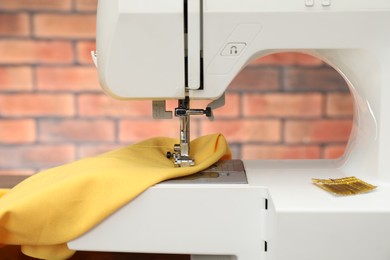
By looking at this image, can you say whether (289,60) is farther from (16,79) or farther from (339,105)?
(16,79)

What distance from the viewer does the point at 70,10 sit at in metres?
1.51

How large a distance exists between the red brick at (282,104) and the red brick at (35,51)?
23.8 inches

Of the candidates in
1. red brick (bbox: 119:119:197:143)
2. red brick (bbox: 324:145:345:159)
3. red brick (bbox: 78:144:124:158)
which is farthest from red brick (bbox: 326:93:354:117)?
red brick (bbox: 78:144:124:158)

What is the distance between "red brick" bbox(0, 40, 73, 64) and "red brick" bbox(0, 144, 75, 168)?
0.28 m

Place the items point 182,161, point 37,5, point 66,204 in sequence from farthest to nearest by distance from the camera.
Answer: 1. point 37,5
2. point 182,161
3. point 66,204

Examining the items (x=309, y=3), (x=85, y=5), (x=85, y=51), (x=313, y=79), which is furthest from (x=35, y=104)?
(x=309, y=3)

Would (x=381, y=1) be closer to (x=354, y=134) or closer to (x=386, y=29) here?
(x=386, y=29)

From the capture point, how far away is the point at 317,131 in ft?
5.16

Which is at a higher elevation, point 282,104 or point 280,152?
point 282,104

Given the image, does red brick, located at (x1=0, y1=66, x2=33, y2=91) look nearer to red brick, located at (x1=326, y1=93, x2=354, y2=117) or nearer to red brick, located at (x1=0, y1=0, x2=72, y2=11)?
red brick, located at (x1=0, y1=0, x2=72, y2=11)

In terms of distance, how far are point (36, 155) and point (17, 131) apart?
10cm

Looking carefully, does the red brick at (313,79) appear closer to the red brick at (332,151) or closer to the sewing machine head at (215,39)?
the red brick at (332,151)

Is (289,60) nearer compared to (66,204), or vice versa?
(66,204)

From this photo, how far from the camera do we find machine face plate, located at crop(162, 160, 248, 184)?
0.84 meters
